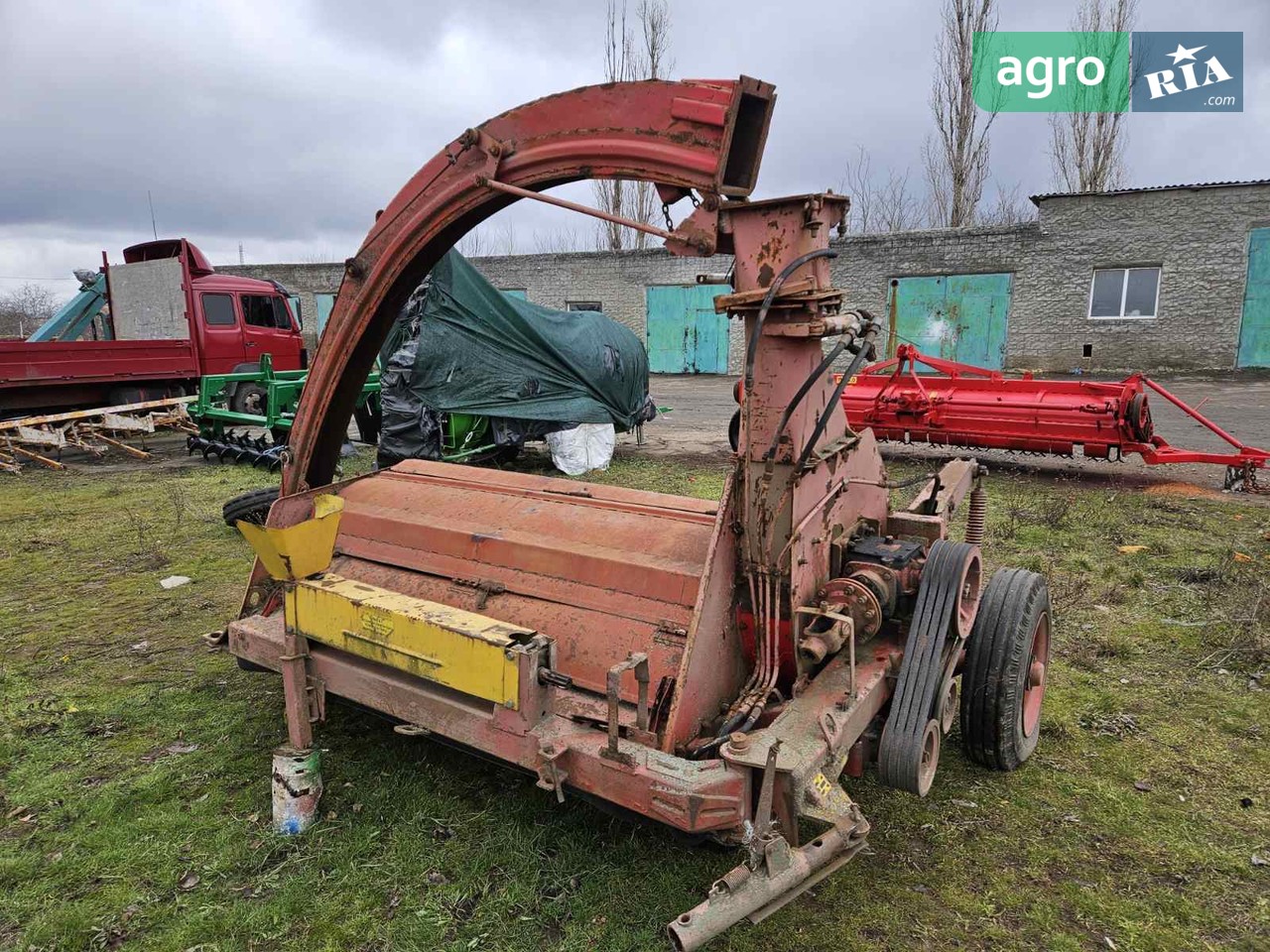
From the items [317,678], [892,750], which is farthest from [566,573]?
[892,750]

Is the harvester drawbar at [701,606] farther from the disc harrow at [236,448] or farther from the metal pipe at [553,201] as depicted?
the disc harrow at [236,448]

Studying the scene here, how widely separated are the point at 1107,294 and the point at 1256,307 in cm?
282

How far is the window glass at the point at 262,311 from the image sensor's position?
13.4 m

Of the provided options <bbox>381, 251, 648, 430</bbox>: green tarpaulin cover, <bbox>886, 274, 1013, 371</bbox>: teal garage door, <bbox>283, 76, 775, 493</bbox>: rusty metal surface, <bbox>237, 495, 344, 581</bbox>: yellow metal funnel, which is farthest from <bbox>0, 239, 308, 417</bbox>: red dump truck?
<bbox>886, 274, 1013, 371</bbox>: teal garage door

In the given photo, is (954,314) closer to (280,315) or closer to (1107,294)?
(1107,294)

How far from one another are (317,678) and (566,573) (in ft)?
3.29

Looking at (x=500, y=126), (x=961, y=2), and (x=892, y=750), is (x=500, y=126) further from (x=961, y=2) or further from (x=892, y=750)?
(x=961, y=2)

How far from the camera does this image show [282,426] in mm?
10492

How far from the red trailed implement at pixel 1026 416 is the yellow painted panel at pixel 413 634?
6.11 meters

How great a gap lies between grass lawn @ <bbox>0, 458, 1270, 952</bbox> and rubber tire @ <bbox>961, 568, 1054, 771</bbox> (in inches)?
7.7

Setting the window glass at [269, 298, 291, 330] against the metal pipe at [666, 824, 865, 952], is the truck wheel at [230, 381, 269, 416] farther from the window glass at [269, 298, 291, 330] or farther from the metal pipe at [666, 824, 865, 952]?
the metal pipe at [666, 824, 865, 952]

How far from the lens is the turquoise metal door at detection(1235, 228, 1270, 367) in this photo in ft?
54.2

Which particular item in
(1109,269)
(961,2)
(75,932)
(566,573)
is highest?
(961,2)

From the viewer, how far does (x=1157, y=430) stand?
11.6 meters
